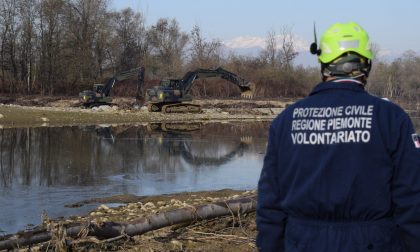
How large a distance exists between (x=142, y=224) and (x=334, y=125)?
4.19m

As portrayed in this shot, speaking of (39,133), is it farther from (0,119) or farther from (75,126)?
(0,119)

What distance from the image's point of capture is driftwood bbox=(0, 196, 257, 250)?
5.94 meters

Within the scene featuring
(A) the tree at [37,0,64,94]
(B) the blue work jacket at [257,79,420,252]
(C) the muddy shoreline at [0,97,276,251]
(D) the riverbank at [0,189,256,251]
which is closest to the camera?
(B) the blue work jacket at [257,79,420,252]

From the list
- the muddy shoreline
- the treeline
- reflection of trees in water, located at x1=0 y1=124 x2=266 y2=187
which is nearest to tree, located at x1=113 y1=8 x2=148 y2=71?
the treeline

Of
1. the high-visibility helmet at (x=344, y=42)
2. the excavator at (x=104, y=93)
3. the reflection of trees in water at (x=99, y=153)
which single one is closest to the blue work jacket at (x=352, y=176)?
the high-visibility helmet at (x=344, y=42)

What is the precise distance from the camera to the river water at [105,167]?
37.5 ft

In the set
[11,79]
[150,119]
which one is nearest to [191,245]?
[150,119]

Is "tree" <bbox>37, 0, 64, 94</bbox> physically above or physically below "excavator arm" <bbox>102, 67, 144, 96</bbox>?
above

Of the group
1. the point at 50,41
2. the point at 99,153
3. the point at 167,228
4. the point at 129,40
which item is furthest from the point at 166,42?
the point at 167,228

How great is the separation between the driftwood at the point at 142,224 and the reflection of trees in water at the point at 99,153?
6.62 m

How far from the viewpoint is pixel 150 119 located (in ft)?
120

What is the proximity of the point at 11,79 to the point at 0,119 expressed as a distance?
30301mm

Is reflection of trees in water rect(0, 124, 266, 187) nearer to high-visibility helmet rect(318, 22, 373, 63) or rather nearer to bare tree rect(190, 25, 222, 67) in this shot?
high-visibility helmet rect(318, 22, 373, 63)

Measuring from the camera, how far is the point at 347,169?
272 cm
